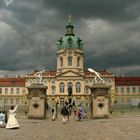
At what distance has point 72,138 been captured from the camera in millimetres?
13812

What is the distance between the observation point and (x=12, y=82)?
105m

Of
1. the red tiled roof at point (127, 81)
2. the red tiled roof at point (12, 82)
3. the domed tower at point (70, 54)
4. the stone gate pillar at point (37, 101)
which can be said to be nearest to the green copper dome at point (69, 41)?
the domed tower at point (70, 54)

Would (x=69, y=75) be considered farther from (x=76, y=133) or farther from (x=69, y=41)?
(x=76, y=133)

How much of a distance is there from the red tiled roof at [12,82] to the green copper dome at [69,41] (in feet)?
51.4

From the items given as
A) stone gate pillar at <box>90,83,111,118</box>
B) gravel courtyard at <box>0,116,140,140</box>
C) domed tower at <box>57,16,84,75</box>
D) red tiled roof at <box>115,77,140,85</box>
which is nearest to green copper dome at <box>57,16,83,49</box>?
domed tower at <box>57,16,84,75</box>

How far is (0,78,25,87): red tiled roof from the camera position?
10456cm

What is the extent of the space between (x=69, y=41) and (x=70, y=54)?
3.73m

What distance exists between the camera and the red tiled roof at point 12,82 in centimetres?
10456

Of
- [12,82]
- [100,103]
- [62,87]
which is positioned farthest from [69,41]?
[100,103]

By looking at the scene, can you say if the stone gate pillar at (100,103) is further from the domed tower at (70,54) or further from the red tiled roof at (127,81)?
the red tiled roof at (127,81)

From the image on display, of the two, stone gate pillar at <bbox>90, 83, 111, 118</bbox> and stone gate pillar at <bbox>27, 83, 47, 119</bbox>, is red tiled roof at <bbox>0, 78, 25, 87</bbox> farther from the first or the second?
stone gate pillar at <bbox>90, 83, 111, 118</bbox>

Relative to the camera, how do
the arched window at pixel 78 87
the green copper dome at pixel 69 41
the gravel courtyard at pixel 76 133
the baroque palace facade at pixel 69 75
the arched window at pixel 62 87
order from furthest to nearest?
the green copper dome at pixel 69 41 < the arched window at pixel 62 87 < the arched window at pixel 78 87 < the baroque palace facade at pixel 69 75 < the gravel courtyard at pixel 76 133

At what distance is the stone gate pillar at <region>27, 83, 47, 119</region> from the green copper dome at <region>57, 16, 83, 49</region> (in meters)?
69.3

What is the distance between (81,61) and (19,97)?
70.2 feet
